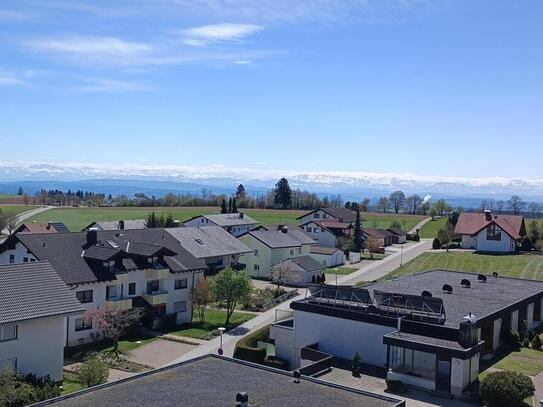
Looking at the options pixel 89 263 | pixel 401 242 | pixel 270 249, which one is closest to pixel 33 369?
pixel 89 263

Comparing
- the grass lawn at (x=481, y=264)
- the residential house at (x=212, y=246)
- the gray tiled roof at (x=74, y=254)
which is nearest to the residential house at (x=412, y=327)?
the gray tiled roof at (x=74, y=254)

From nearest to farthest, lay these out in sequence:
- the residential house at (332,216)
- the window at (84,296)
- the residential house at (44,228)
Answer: the window at (84,296) < the residential house at (44,228) < the residential house at (332,216)

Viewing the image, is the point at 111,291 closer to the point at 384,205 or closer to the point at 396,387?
the point at 396,387

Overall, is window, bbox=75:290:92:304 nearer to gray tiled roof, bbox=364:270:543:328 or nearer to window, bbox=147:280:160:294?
window, bbox=147:280:160:294

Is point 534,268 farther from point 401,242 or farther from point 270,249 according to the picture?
point 401,242

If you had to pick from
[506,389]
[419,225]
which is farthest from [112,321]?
[419,225]

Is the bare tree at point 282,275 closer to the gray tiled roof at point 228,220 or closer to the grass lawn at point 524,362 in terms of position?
the gray tiled roof at point 228,220

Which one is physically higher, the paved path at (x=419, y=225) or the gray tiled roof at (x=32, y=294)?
the gray tiled roof at (x=32, y=294)

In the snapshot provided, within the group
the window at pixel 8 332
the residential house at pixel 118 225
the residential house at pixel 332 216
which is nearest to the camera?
the window at pixel 8 332

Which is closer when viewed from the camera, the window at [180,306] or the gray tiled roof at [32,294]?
the gray tiled roof at [32,294]

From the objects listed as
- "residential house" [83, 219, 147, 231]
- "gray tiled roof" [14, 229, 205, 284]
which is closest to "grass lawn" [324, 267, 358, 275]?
"gray tiled roof" [14, 229, 205, 284]
